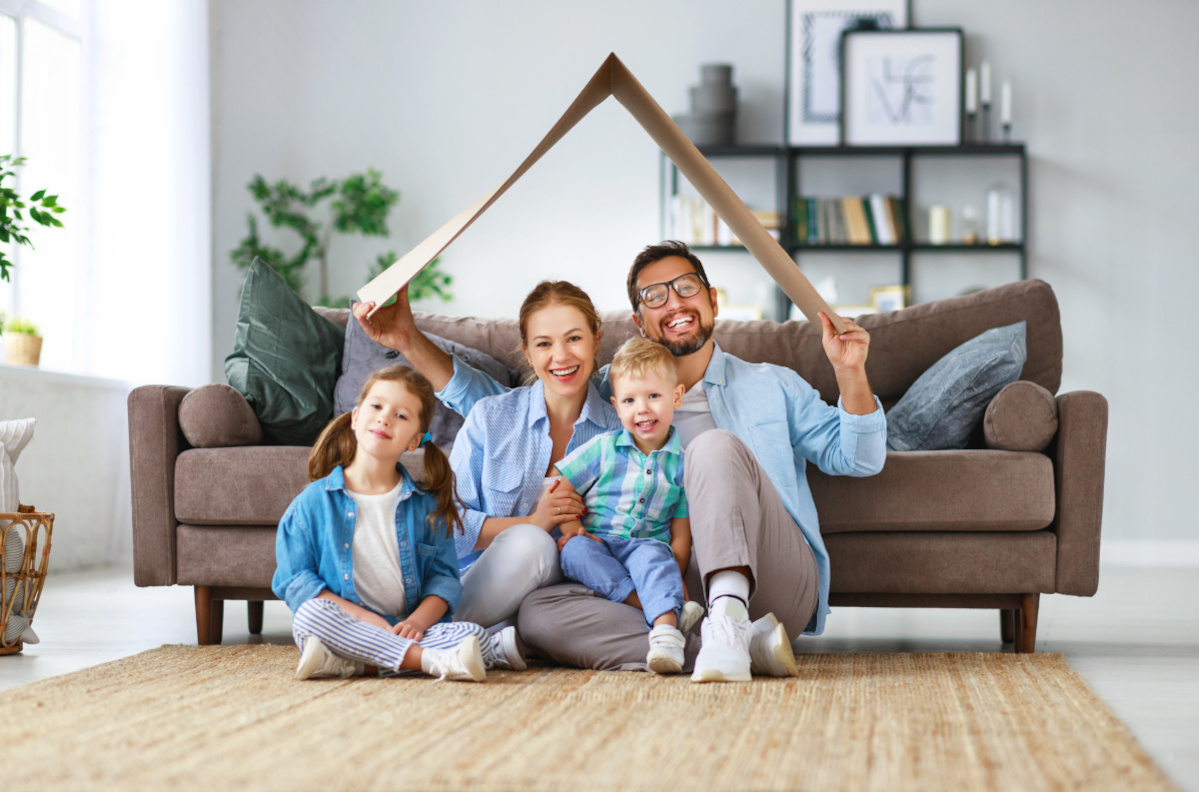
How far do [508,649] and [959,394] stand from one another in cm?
117

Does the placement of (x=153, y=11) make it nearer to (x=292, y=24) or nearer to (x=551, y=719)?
(x=292, y=24)

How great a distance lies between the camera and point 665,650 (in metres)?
1.62

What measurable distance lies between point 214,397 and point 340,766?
4.30 ft

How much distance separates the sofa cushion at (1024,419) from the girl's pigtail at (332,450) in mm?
1319

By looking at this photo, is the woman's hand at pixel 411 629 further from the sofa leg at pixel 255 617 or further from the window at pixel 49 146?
the window at pixel 49 146

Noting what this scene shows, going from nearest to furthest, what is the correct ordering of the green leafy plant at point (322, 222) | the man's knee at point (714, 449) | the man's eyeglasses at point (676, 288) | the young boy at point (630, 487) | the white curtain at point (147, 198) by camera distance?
1. the man's knee at point (714, 449)
2. the young boy at point (630, 487)
3. the man's eyeglasses at point (676, 288)
4. the white curtain at point (147, 198)
5. the green leafy plant at point (322, 222)

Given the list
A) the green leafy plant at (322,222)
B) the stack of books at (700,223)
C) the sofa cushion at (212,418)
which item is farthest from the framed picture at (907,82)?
the sofa cushion at (212,418)

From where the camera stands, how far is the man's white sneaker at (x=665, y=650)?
162cm

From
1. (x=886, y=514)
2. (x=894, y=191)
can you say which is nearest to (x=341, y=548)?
(x=886, y=514)

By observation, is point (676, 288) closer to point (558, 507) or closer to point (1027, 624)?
point (558, 507)

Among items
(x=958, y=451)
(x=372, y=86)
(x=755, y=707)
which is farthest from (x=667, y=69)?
(x=755, y=707)

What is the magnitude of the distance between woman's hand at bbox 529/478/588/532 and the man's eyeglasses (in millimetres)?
417

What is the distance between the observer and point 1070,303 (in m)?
4.76

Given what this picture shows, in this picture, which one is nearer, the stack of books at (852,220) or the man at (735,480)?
the man at (735,480)
